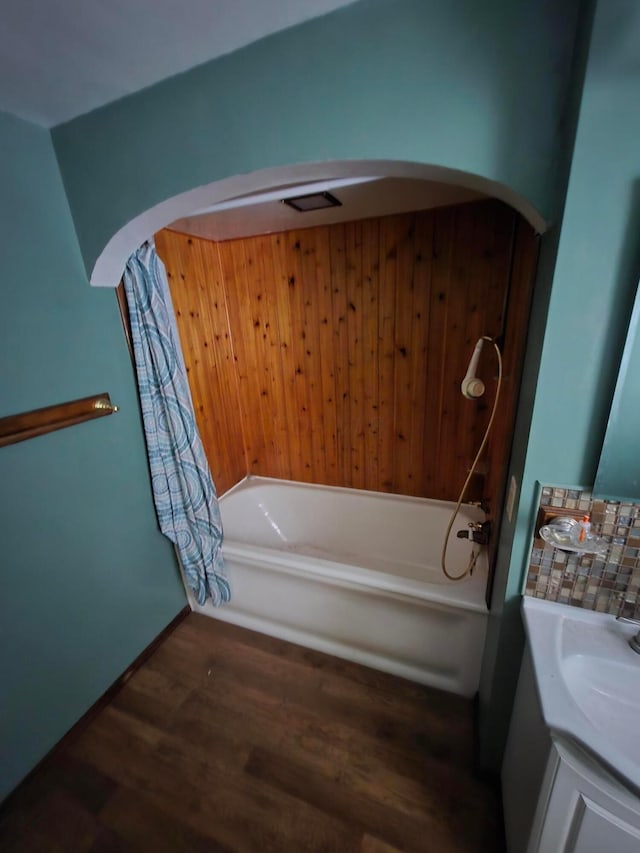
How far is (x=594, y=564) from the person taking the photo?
96 cm

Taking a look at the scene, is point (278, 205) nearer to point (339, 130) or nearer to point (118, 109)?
point (118, 109)

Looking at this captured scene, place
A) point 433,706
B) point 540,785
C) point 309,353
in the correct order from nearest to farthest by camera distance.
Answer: point 540,785 → point 433,706 → point 309,353

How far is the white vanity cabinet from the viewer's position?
26.5 inches

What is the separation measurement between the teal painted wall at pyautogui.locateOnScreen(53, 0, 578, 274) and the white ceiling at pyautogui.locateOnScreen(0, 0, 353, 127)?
0.04 m

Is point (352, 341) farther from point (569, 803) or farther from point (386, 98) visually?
point (569, 803)

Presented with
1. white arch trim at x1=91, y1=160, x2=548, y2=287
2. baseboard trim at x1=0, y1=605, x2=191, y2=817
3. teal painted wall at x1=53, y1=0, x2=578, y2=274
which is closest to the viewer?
teal painted wall at x1=53, y1=0, x2=578, y2=274

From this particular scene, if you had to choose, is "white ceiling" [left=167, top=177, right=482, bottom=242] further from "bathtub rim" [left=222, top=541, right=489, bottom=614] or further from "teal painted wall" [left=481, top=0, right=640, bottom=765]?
Result: "bathtub rim" [left=222, top=541, right=489, bottom=614]

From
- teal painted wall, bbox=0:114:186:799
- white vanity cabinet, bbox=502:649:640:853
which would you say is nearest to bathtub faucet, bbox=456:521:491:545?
white vanity cabinet, bbox=502:649:640:853

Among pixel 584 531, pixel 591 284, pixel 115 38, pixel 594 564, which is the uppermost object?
pixel 115 38

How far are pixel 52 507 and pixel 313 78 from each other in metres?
1.65

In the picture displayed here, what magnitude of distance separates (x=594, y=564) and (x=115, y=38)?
1885 mm

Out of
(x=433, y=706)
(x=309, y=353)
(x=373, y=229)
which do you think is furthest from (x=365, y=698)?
(x=373, y=229)

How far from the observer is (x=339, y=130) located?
3.04 ft

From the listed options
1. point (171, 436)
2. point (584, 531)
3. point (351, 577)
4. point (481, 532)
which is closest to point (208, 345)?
point (171, 436)
